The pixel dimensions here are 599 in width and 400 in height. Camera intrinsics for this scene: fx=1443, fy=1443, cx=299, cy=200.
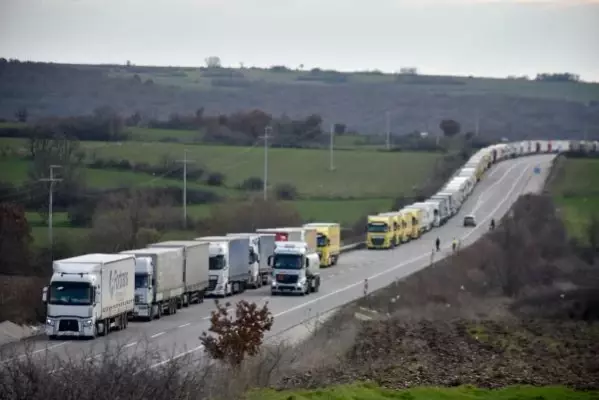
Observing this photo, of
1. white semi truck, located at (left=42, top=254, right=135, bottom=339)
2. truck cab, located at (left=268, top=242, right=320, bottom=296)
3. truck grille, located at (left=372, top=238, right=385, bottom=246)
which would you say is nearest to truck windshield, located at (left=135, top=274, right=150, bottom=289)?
white semi truck, located at (left=42, top=254, right=135, bottom=339)

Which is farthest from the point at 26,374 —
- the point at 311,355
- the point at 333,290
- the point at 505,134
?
the point at 505,134

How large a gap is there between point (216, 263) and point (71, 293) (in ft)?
46.7

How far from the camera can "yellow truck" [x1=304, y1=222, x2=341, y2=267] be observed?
217 ft

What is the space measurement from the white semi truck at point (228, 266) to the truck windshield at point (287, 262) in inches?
63.9

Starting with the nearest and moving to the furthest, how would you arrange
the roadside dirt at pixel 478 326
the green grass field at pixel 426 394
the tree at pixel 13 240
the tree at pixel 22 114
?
1. the green grass field at pixel 426 394
2. the roadside dirt at pixel 478 326
3. the tree at pixel 13 240
4. the tree at pixel 22 114

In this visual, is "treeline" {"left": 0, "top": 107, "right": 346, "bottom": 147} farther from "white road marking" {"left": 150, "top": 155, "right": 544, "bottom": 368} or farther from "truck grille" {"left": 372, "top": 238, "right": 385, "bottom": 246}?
"white road marking" {"left": 150, "top": 155, "right": 544, "bottom": 368}

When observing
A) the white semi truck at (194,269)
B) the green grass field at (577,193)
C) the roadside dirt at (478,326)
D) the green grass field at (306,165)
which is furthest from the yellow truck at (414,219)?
the white semi truck at (194,269)

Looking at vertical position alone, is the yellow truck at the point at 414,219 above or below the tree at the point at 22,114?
below

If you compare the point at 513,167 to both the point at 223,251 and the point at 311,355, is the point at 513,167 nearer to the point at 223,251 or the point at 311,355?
the point at 223,251

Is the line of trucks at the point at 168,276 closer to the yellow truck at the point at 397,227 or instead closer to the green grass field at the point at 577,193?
the yellow truck at the point at 397,227

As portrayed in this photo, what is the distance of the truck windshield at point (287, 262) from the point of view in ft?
177

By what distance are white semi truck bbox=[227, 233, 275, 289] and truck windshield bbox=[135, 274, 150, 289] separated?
1263cm

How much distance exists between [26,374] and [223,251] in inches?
1290

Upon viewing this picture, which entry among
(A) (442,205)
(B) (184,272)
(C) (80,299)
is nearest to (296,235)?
(B) (184,272)
